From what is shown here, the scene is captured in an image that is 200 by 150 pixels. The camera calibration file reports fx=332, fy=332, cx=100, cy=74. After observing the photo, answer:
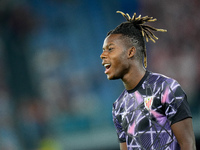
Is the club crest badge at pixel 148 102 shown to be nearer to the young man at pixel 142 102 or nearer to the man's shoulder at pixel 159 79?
the young man at pixel 142 102

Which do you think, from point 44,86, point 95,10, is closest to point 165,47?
point 95,10

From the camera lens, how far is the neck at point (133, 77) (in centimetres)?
274

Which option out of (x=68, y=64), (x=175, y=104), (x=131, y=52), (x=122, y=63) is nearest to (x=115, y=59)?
(x=122, y=63)

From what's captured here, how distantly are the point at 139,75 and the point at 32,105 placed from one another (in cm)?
590

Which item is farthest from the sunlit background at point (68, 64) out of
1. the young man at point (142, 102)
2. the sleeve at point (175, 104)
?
the sleeve at point (175, 104)

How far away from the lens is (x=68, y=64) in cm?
851

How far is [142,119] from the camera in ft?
8.29

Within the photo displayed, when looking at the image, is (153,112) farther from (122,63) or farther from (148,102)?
(122,63)

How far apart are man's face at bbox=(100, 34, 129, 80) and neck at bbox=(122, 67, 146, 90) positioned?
43mm

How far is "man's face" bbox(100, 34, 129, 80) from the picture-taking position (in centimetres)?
272

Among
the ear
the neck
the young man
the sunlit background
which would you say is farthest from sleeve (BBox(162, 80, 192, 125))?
the sunlit background

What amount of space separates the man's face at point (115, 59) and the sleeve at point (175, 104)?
471 millimetres

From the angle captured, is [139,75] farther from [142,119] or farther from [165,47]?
[165,47]

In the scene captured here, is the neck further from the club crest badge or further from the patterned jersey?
the club crest badge
